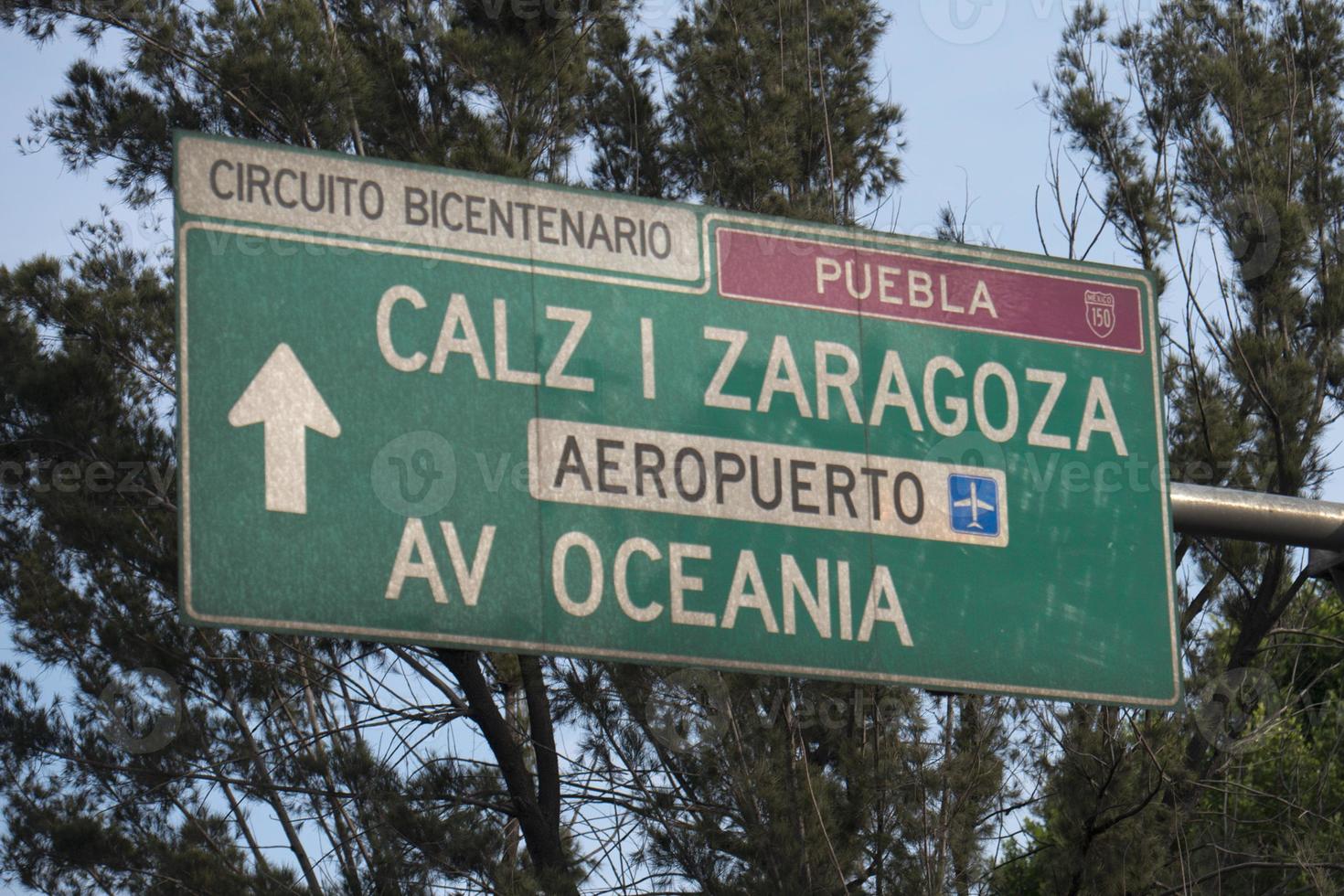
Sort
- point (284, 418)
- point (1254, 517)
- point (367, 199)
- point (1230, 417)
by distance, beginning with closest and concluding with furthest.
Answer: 1. point (284, 418)
2. point (367, 199)
3. point (1254, 517)
4. point (1230, 417)

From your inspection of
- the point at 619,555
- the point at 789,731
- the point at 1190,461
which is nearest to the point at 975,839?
the point at 789,731

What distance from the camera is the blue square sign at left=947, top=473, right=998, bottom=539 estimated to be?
4.87 meters

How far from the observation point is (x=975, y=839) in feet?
33.4

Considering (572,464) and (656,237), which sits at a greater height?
(656,237)

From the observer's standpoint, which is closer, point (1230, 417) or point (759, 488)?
point (759, 488)

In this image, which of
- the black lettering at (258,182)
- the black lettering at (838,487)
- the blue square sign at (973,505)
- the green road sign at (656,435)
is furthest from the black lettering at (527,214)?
the blue square sign at (973,505)

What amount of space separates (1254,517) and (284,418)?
7.24 ft

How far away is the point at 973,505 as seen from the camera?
4891mm

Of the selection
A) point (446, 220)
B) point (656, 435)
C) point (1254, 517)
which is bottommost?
point (1254, 517)

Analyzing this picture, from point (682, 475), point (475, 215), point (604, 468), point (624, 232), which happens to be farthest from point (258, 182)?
point (682, 475)

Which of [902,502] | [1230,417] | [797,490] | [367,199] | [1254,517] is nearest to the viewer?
[367,199]

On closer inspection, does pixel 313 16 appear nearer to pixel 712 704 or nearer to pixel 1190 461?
pixel 712 704

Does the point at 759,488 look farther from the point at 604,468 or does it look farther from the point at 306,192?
the point at 306,192

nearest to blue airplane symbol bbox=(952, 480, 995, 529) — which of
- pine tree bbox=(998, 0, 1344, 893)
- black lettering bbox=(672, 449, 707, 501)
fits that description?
black lettering bbox=(672, 449, 707, 501)
